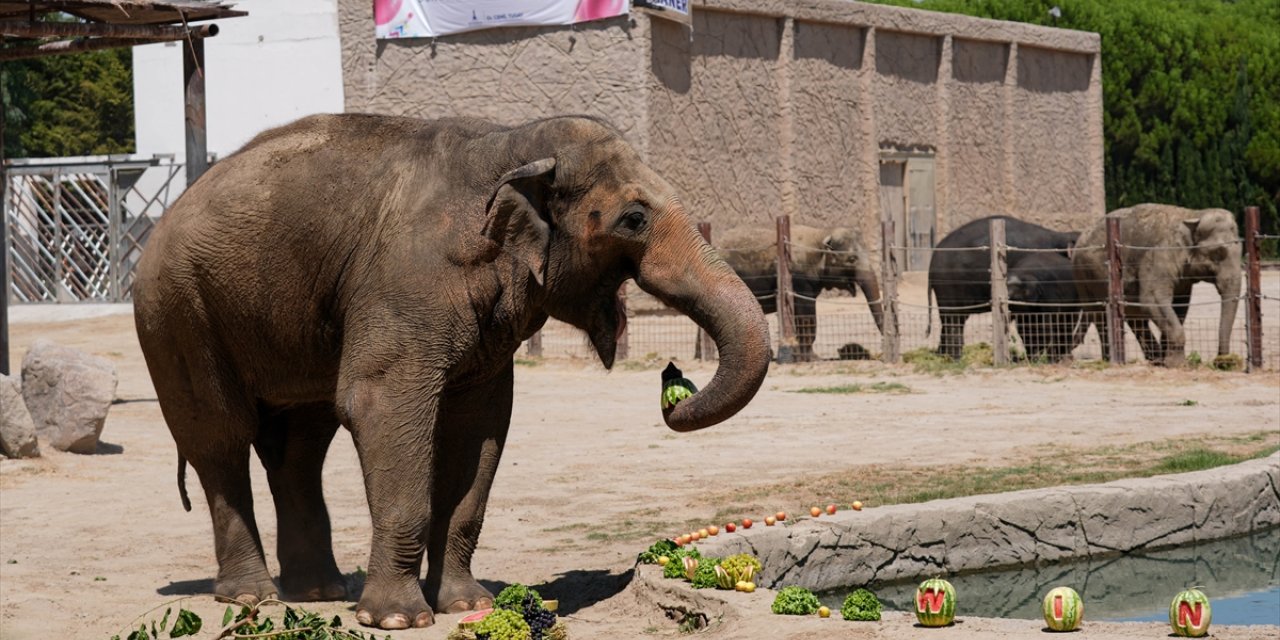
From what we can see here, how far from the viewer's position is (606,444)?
1323cm

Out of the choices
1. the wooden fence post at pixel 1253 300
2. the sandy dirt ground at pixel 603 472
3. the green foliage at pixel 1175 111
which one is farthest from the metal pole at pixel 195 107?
the green foliage at pixel 1175 111

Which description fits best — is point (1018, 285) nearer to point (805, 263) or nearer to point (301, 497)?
point (805, 263)

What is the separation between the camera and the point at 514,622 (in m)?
6.03

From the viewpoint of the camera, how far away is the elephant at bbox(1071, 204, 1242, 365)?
1794cm

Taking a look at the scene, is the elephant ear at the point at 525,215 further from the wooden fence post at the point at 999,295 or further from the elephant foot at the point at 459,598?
the wooden fence post at the point at 999,295

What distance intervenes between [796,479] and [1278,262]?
25.5 metres

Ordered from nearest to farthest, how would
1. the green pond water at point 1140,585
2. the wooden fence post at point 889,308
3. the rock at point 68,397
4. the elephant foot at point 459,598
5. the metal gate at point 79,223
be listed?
the elephant foot at point 459,598
the green pond water at point 1140,585
the rock at point 68,397
the wooden fence post at point 889,308
the metal gate at point 79,223

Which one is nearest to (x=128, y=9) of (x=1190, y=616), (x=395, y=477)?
(x=395, y=477)

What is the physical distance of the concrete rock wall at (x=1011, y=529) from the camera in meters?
8.29

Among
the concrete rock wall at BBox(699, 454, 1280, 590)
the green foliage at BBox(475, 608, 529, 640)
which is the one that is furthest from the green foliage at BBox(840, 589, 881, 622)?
the concrete rock wall at BBox(699, 454, 1280, 590)

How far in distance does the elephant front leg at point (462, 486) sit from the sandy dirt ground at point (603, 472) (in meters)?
0.22

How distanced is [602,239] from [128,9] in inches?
321

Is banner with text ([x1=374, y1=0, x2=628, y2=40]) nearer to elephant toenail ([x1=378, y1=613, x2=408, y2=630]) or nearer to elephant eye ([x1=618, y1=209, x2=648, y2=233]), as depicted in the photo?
elephant eye ([x1=618, y1=209, x2=648, y2=233])

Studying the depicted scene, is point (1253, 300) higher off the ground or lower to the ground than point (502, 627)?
higher
